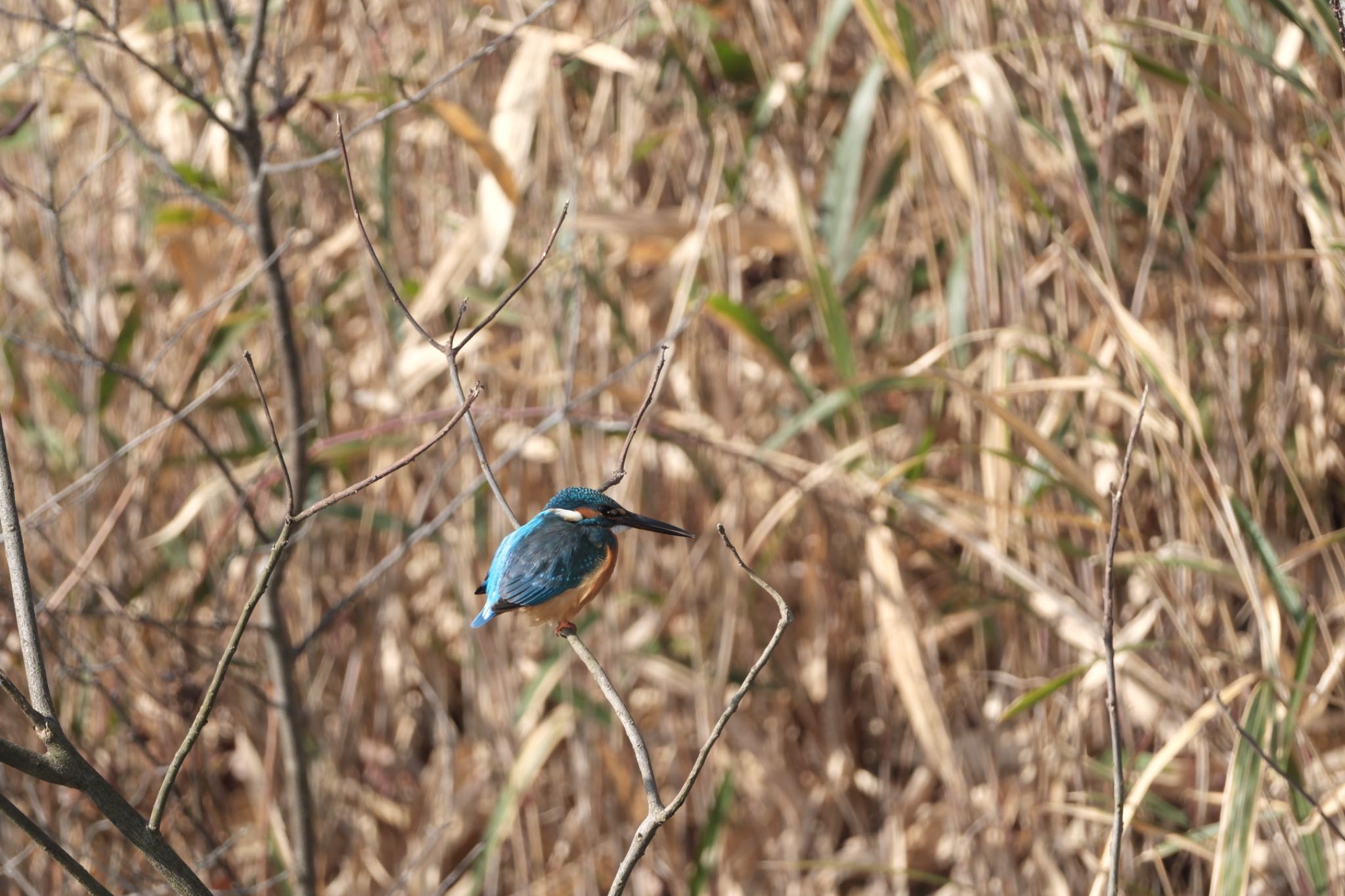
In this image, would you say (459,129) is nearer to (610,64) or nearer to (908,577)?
(610,64)

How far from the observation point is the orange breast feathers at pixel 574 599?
1.22 metres

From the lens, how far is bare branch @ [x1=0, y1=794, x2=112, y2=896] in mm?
931

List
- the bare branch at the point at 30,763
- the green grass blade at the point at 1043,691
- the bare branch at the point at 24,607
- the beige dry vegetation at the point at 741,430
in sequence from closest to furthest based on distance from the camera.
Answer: the bare branch at the point at 30,763
the bare branch at the point at 24,607
the green grass blade at the point at 1043,691
the beige dry vegetation at the point at 741,430

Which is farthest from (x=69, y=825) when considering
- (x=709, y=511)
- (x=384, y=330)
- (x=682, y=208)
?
(x=682, y=208)

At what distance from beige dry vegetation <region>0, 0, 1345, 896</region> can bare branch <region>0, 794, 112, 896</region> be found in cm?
99

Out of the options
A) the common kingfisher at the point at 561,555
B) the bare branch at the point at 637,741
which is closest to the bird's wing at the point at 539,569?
the common kingfisher at the point at 561,555

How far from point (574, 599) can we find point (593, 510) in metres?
0.10

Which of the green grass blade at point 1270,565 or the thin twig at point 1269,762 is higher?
the thin twig at point 1269,762

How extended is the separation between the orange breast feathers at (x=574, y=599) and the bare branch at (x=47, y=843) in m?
0.44

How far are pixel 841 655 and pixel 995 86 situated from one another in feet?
4.06

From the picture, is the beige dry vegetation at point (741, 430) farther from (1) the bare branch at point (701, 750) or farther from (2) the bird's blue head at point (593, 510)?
(1) the bare branch at point (701, 750)

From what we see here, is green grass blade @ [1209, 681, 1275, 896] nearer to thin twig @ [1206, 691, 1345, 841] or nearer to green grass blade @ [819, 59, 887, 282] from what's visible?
thin twig @ [1206, 691, 1345, 841]

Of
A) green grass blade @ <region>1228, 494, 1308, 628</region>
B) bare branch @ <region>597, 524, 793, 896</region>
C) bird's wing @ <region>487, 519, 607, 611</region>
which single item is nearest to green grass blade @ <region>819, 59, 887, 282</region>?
green grass blade @ <region>1228, 494, 1308, 628</region>

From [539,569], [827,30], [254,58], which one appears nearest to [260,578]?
[539,569]
